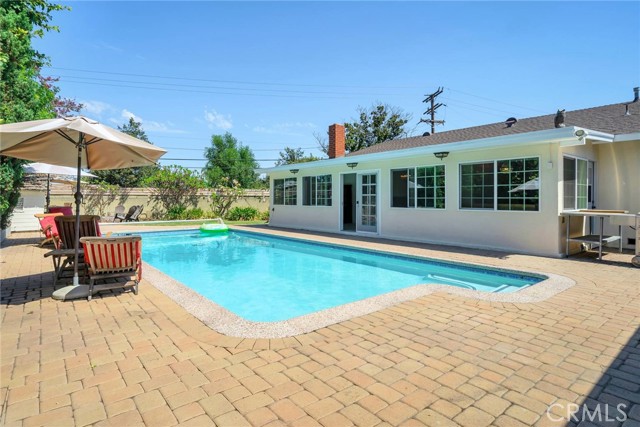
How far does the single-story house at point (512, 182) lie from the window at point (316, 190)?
178cm

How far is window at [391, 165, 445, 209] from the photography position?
1018 cm

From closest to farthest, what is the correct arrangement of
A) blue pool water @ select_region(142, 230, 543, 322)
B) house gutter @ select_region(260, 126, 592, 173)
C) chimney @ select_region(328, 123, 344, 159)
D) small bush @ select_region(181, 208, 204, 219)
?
blue pool water @ select_region(142, 230, 543, 322) → house gutter @ select_region(260, 126, 592, 173) → chimney @ select_region(328, 123, 344, 159) → small bush @ select_region(181, 208, 204, 219)

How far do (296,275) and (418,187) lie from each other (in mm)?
5127

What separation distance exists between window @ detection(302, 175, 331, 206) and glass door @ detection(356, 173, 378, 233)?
5.26ft

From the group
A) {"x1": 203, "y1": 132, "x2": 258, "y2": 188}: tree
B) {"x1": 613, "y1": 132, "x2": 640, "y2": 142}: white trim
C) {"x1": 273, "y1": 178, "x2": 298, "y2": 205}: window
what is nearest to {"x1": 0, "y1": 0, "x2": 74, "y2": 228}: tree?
{"x1": 273, "y1": 178, "x2": 298, "y2": 205}: window

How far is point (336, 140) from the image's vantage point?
16.3 metres

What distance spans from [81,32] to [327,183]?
A: 11.8m

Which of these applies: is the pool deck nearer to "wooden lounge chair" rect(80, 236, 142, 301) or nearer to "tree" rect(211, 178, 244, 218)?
"wooden lounge chair" rect(80, 236, 142, 301)

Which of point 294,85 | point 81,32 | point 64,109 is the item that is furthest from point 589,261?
point 64,109

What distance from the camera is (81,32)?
14000mm

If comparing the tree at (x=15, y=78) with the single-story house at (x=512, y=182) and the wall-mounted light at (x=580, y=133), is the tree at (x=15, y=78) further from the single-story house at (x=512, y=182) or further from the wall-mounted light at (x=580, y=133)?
the wall-mounted light at (x=580, y=133)

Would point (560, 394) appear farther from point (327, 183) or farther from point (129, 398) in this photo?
point (327, 183)

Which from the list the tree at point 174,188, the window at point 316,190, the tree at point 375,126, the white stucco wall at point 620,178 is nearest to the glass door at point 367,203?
the window at point 316,190
